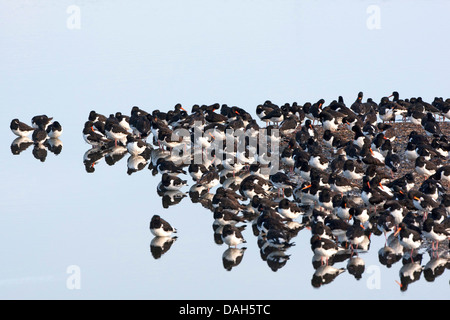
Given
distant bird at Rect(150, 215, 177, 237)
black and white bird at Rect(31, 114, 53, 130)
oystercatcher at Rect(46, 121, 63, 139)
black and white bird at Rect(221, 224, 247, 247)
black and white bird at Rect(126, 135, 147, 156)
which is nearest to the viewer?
black and white bird at Rect(221, 224, 247, 247)

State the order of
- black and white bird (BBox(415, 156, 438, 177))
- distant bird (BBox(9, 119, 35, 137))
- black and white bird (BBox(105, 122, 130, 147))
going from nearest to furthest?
1. black and white bird (BBox(415, 156, 438, 177))
2. black and white bird (BBox(105, 122, 130, 147))
3. distant bird (BBox(9, 119, 35, 137))

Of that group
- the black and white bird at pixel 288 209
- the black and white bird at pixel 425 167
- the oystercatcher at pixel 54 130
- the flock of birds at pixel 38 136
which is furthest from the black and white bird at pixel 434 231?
the oystercatcher at pixel 54 130

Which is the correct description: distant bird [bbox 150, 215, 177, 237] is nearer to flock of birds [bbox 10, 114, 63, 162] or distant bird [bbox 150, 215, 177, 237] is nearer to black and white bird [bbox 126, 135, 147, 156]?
black and white bird [bbox 126, 135, 147, 156]

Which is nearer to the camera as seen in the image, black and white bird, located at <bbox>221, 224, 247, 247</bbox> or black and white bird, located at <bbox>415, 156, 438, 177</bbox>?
black and white bird, located at <bbox>221, 224, 247, 247</bbox>

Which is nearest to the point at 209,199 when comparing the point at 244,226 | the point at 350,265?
the point at 244,226

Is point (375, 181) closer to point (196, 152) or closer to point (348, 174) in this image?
point (348, 174)

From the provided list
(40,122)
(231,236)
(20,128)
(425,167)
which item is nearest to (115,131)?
(40,122)

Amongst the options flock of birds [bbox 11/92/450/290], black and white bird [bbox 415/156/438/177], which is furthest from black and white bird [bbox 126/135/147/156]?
black and white bird [bbox 415/156/438/177]
